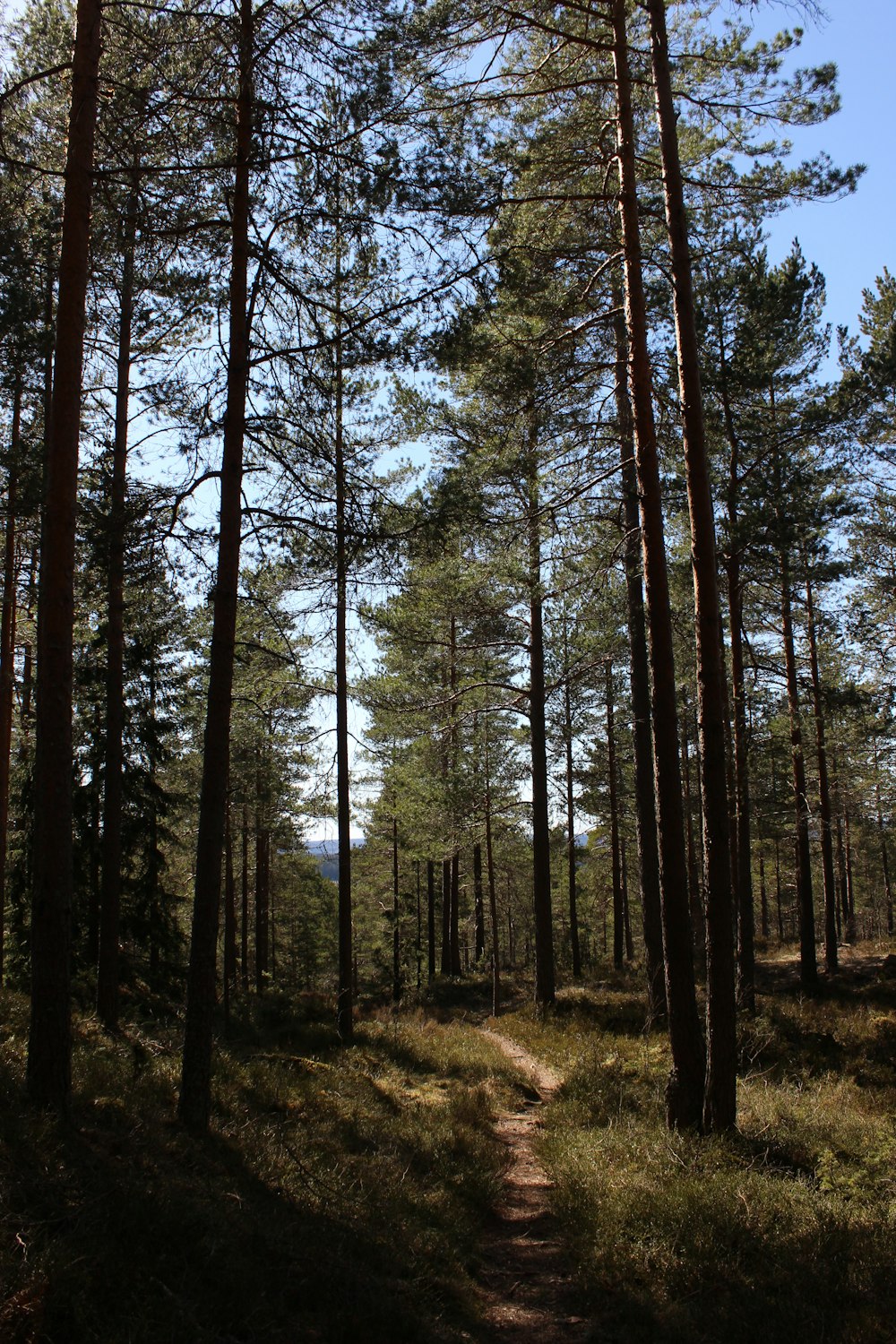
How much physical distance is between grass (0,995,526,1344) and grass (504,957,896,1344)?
3.22ft

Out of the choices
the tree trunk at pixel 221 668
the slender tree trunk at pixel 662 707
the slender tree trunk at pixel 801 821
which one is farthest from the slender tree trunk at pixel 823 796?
the tree trunk at pixel 221 668

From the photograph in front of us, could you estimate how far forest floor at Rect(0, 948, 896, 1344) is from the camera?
169 inches

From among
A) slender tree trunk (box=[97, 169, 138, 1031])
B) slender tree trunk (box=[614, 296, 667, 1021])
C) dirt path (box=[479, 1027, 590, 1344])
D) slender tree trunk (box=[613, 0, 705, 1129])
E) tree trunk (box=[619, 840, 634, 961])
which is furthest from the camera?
tree trunk (box=[619, 840, 634, 961])

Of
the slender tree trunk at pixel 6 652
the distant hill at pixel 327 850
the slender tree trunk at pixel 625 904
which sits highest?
the slender tree trunk at pixel 6 652

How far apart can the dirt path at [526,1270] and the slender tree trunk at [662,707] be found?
1.65 m

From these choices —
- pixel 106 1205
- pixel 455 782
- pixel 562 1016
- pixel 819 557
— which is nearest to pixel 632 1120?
pixel 106 1205

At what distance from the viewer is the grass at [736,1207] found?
466 centimetres

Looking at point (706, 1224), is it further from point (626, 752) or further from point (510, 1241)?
point (626, 752)

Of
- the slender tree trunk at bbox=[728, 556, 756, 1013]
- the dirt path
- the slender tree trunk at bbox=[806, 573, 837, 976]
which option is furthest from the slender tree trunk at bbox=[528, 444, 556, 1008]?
the dirt path

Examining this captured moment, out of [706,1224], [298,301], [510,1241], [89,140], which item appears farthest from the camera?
[298,301]

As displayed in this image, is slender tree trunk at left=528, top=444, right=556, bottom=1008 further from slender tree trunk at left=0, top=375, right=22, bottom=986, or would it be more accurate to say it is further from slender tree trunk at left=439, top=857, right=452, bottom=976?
slender tree trunk at left=439, top=857, right=452, bottom=976

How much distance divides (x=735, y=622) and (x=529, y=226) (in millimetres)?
9085

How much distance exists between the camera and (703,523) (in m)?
8.01

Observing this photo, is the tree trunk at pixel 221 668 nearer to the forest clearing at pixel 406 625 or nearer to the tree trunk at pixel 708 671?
the forest clearing at pixel 406 625
